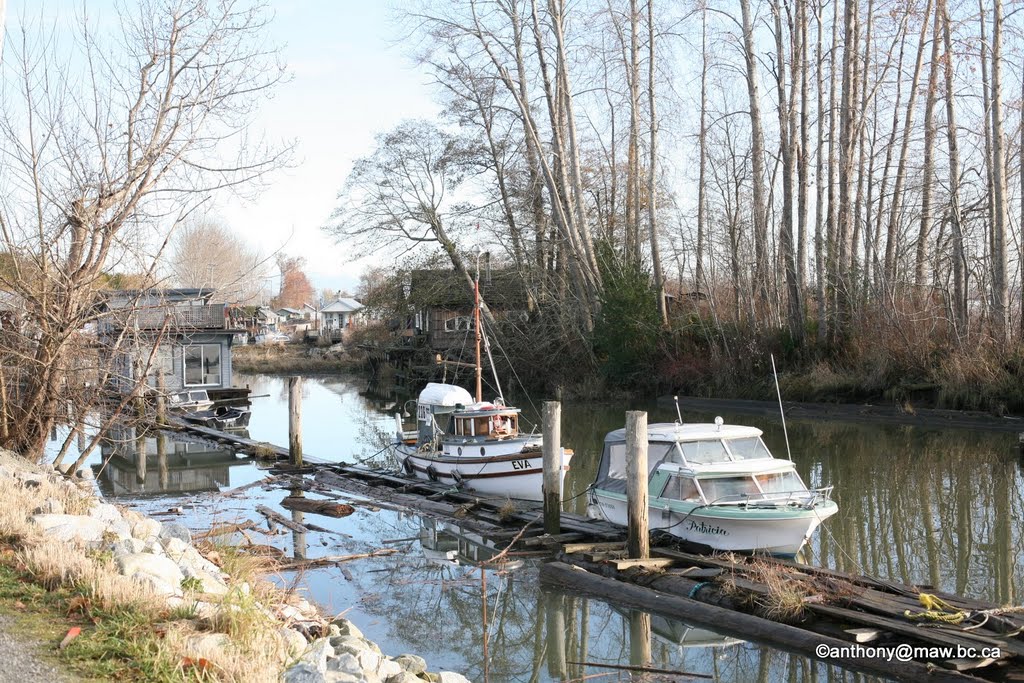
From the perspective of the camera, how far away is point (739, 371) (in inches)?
1511

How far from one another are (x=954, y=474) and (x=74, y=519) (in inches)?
713

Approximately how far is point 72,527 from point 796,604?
25.5 ft

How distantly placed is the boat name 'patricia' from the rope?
3.20 metres

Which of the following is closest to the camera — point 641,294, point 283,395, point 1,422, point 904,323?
point 1,422

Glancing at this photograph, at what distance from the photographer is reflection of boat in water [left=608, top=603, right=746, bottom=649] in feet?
36.6

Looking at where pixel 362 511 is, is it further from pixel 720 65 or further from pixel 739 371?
pixel 720 65

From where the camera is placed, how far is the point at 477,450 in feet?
67.9

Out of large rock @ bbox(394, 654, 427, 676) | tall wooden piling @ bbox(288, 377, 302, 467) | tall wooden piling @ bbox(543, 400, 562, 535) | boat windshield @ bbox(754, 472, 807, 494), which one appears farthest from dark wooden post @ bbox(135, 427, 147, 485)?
large rock @ bbox(394, 654, 427, 676)

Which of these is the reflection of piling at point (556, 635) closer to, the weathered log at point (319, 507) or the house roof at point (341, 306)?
the weathered log at point (319, 507)

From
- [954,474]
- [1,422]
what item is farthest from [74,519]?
[954,474]

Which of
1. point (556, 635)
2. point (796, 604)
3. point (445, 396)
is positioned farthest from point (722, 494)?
point (445, 396)

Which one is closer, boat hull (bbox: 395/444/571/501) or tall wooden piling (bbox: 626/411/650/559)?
tall wooden piling (bbox: 626/411/650/559)

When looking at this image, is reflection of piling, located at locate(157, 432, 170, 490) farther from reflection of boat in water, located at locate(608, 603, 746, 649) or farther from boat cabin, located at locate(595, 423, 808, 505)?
reflection of boat in water, located at locate(608, 603, 746, 649)

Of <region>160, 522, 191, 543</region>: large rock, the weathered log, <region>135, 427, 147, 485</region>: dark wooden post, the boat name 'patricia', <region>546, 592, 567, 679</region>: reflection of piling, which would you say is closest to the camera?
<region>546, 592, 567, 679</region>: reflection of piling
